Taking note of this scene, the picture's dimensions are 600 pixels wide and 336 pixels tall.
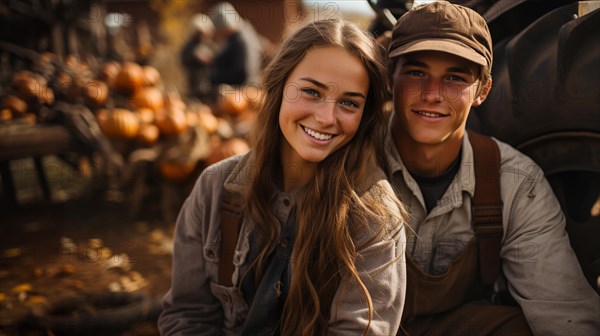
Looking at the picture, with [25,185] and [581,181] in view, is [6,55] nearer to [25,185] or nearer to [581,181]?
[25,185]

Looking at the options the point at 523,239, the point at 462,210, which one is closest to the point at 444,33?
the point at 462,210

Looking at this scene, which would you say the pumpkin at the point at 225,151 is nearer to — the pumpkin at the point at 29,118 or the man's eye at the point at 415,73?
the pumpkin at the point at 29,118

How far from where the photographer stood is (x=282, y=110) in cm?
210

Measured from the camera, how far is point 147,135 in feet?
17.7

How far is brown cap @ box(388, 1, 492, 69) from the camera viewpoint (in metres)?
1.97

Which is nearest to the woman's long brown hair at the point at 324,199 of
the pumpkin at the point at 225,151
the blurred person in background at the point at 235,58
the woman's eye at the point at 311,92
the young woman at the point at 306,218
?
the young woman at the point at 306,218

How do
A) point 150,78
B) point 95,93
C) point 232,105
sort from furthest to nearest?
point 232,105, point 150,78, point 95,93

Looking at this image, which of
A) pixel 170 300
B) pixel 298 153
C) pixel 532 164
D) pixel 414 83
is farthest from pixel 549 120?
pixel 170 300

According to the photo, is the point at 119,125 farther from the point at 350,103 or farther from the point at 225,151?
the point at 350,103

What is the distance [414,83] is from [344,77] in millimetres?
301

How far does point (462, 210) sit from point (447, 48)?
2.12ft

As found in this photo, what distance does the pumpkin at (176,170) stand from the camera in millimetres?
4898

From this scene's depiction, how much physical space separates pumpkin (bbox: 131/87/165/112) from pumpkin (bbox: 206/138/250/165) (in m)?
1.50

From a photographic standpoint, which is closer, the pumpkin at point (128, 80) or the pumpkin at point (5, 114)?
the pumpkin at point (5, 114)
